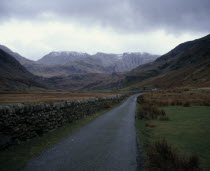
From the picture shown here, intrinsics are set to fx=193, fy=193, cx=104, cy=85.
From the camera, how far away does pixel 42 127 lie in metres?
11.8

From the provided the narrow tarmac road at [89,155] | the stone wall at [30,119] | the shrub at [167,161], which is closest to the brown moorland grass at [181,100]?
the stone wall at [30,119]

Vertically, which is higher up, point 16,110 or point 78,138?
point 16,110

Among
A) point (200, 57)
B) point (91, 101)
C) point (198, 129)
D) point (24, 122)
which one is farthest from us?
point (200, 57)

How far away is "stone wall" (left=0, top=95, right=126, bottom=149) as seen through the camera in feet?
29.0

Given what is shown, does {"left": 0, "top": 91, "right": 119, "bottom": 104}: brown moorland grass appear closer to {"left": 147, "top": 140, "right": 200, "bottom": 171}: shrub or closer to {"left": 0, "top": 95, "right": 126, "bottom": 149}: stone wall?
{"left": 0, "top": 95, "right": 126, "bottom": 149}: stone wall

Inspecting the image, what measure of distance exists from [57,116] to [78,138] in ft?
12.1

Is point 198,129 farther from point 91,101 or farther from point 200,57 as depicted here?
point 200,57

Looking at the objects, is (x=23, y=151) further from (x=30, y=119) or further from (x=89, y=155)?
(x=89, y=155)

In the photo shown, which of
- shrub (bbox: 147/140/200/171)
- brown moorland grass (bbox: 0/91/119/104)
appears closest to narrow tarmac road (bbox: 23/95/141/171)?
shrub (bbox: 147/140/200/171)

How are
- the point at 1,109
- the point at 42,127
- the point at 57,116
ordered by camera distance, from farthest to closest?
the point at 57,116 → the point at 42,127 → the point at 1,109

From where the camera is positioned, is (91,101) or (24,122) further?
(91,101)

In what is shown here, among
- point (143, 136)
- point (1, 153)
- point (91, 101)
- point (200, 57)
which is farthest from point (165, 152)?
point (200, 57)

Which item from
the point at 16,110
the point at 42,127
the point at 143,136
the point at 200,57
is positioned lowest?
the point at 143,136

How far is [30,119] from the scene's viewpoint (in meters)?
10.6
